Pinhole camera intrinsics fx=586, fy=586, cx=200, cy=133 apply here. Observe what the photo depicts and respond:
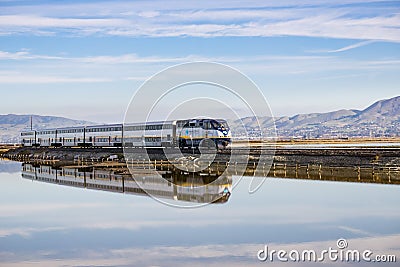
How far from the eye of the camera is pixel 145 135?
196 ft

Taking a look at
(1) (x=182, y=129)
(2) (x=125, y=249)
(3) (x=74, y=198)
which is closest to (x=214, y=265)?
(2) (x=125, y=249)

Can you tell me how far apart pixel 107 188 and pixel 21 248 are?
53.0 feet

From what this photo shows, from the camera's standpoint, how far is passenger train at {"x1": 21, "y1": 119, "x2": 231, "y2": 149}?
169 ft

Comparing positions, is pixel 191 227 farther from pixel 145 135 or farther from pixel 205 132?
pixel 145 135

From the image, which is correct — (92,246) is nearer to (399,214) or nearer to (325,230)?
(325,230)

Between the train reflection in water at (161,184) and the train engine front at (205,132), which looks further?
the train engine front at (205,132)

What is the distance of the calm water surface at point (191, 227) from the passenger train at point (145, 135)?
70.1ft

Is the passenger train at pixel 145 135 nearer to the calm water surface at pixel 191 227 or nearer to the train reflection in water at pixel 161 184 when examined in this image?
the train reflection in water at pixel 161 184

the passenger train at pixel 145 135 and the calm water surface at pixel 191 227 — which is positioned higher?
the passenger train at pixel 145 135

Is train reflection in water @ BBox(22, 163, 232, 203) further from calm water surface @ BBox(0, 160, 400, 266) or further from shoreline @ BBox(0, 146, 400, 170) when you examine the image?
shoreline @ BBox(0, 146, 400, 170)

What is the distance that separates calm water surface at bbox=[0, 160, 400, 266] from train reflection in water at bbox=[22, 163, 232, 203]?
125cm

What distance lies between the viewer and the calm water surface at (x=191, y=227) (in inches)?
607

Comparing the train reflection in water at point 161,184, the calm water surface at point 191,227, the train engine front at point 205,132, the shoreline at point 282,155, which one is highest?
the train engine front at point 205,132

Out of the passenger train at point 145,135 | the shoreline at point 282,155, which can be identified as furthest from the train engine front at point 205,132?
the shoreline at point 282,155
